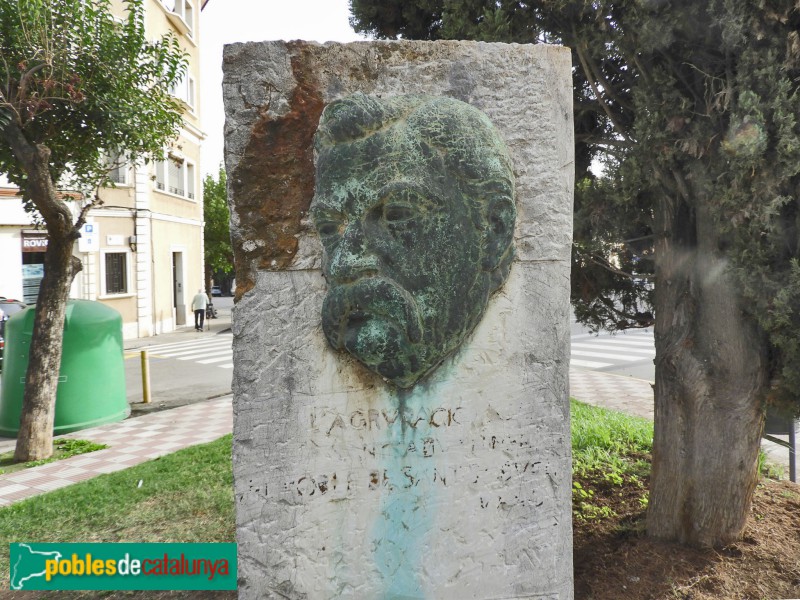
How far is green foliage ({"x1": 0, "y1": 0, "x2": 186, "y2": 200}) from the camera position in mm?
5137

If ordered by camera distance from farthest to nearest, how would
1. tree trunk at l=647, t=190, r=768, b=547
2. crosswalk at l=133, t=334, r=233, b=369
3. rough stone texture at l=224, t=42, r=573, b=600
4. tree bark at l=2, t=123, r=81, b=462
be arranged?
crosswalk at l=133, t=334, r=233, b=369 < tree bark at l=2, t=123, r=81, b=462 < tree trunk at l=647, t=190, r=768, b=547 < rough stone texture at l=224, t=42, r=573, b=600

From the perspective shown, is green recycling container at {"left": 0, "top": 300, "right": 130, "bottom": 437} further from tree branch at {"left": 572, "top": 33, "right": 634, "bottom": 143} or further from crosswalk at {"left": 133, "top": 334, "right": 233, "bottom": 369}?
tree branch at {"left": 572, "top": 33, "right": 634, "bottom": 143}

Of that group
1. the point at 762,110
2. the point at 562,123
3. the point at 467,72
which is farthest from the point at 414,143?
the point at 762,110

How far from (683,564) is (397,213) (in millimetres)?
2522

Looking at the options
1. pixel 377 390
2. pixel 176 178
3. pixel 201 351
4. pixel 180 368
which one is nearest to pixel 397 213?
pixel 377 390

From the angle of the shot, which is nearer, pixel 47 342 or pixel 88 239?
pixel 47 342

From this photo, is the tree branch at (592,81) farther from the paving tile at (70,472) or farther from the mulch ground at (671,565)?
the paving tile at (70,472)

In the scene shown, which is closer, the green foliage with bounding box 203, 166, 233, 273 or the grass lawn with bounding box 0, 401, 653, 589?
the grass lawn with bounding box 0, 401, 653, 589

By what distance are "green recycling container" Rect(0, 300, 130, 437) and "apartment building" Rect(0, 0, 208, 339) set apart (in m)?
6.48

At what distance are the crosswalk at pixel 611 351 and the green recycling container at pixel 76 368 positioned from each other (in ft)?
25.5

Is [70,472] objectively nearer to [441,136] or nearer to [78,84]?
[78,84]

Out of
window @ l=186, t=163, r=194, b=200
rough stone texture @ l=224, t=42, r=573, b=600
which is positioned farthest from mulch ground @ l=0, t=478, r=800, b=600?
window @ l=186, t=163, r=194, b=200

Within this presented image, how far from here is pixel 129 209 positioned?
1525 cm

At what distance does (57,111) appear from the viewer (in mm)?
5672
